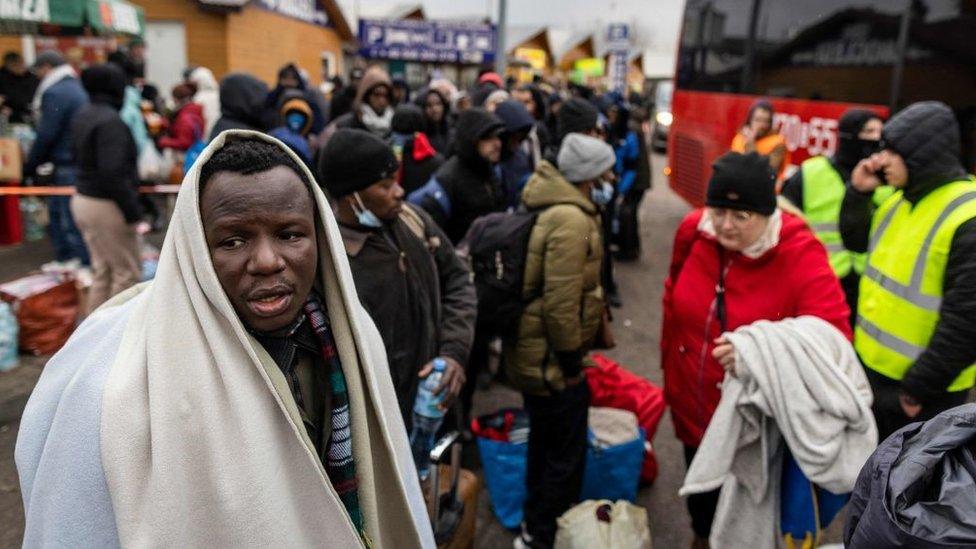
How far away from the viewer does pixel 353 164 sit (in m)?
2.38

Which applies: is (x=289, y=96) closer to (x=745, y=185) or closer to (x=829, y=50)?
(x=745, y=185)

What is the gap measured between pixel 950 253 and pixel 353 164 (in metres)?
2.28

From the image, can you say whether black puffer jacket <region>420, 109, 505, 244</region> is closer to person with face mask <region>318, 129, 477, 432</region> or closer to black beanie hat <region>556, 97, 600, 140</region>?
black beanie hat <region>556, 97, 600, 140</region>

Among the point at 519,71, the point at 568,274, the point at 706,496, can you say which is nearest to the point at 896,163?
the point at 568,274

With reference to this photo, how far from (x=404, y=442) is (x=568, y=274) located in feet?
4.41

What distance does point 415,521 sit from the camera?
1.72m

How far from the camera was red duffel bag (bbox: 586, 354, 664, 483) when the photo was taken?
12.9 feet

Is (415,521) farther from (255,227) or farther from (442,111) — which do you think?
(442,111)

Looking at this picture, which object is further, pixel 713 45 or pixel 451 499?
pixel 713 45

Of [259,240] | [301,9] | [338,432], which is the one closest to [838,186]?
[338,432]

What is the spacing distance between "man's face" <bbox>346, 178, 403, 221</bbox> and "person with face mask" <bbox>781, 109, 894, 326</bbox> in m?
2.88

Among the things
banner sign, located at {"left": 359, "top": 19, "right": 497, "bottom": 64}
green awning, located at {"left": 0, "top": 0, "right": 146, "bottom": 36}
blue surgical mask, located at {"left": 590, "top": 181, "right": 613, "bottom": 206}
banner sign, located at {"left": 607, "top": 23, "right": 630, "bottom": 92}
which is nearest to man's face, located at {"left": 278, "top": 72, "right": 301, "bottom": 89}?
green awning, located at {"left": 0, "top": 0, "right": 146, "bottom": 36}

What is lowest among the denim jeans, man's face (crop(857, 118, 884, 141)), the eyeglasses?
the denim jeans

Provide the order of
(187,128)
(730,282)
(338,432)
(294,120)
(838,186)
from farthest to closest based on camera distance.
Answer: (187,128) < (294,120) < (838,186) < (730,282) < (338,432)
